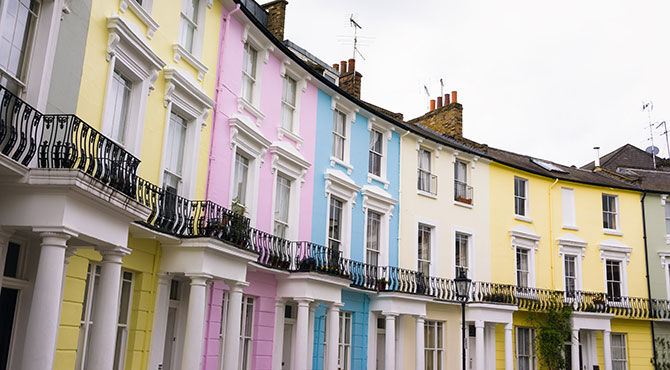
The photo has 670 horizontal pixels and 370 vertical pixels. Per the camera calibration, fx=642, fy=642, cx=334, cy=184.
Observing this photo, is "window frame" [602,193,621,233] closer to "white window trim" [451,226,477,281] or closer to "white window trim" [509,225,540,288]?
"white window trim" [509,225,540,288]

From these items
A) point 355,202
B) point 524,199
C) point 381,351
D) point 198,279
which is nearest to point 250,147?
point 198,279

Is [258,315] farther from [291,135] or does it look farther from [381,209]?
[381,209]

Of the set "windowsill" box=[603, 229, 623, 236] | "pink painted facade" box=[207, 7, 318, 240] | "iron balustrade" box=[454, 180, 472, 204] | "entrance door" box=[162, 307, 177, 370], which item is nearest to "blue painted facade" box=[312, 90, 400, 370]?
"pink painted facade" box=[207, 7, 318, 240]

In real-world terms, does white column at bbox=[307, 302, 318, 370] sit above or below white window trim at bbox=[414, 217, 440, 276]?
below

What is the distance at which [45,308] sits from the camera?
7109 mm

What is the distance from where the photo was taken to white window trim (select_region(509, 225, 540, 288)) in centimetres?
2315

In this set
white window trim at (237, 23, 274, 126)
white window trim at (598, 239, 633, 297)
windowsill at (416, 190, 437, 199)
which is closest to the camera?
white window trim at (237, 23, 274, 126)

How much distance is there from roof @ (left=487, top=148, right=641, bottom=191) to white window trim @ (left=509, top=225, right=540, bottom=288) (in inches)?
89.4

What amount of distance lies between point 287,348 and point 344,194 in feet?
14.6

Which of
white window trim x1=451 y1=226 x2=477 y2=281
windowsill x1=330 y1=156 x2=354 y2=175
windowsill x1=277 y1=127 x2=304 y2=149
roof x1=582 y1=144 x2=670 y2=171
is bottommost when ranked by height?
white window trim x1=451 y1=226 x2=477 y2=281

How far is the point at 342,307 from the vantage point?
17219mm

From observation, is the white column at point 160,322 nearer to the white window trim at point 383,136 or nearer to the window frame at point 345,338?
the window frame at point 345,338

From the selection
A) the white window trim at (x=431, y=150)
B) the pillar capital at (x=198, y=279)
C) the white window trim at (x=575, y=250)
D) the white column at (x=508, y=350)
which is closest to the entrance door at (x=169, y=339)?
the pillar capital at (x=198, y=279)

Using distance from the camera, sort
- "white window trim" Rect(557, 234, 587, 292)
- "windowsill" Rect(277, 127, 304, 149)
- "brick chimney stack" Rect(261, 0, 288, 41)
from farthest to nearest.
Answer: "white window trim" Rect(557, 234, 587, 292) → "brick chimney stack" Rect(261, 0, 288, 41) → "windowsill" Rect(277, 127, 304, 149)
